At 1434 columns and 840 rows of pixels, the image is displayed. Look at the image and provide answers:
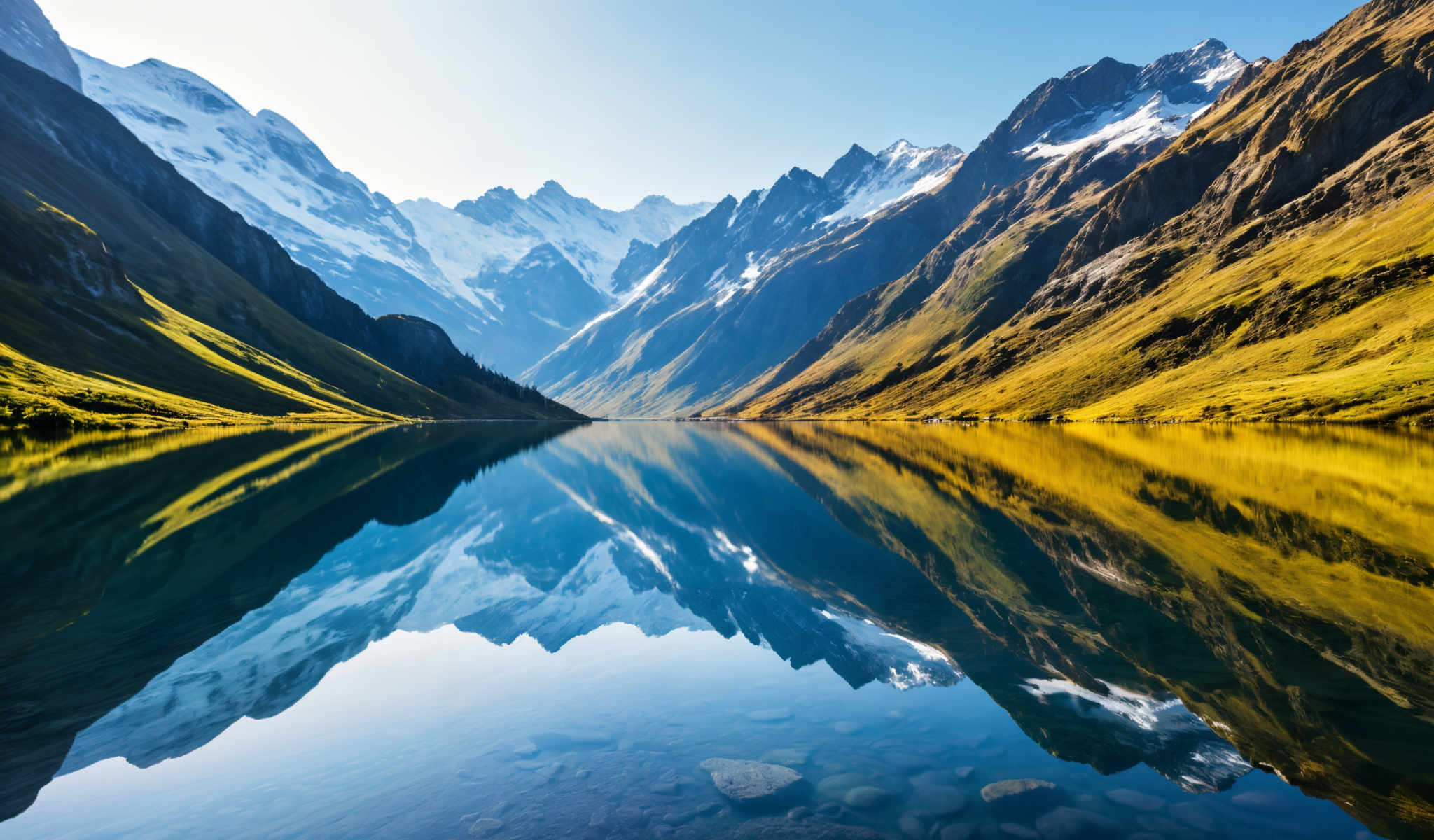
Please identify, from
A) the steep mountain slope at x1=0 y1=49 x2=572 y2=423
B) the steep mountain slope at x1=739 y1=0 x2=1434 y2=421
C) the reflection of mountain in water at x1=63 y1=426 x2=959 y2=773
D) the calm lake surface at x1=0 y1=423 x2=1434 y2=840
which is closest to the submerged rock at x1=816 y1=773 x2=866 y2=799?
the calm lake surface at x1=0 y1=423 x2=1434 y2=840

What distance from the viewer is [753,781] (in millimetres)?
12695

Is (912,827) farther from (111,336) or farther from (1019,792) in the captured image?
(111,336)

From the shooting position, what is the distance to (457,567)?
105 feet

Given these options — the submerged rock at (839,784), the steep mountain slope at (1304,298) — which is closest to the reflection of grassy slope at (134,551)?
the submerged rock at (839,784)

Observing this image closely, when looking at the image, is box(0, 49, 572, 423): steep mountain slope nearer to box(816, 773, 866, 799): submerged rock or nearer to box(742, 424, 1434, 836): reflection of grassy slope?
box(816, 773, 866, 799): submerged rock

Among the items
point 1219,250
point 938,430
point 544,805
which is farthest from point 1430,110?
point 544,805

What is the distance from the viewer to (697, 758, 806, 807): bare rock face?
39.5ft

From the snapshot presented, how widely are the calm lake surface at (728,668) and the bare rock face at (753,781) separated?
13 centimetres

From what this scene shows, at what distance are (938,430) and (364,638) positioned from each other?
134 meters

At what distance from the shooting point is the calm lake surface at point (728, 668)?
11.5 meters

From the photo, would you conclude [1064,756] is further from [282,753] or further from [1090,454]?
[1090,454]

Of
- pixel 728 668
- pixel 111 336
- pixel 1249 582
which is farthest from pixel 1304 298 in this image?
pixel 111 336

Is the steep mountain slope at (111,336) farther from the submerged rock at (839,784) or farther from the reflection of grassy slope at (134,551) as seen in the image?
the submerged rock at (839,784)

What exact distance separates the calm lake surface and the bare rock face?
0.13 meters
